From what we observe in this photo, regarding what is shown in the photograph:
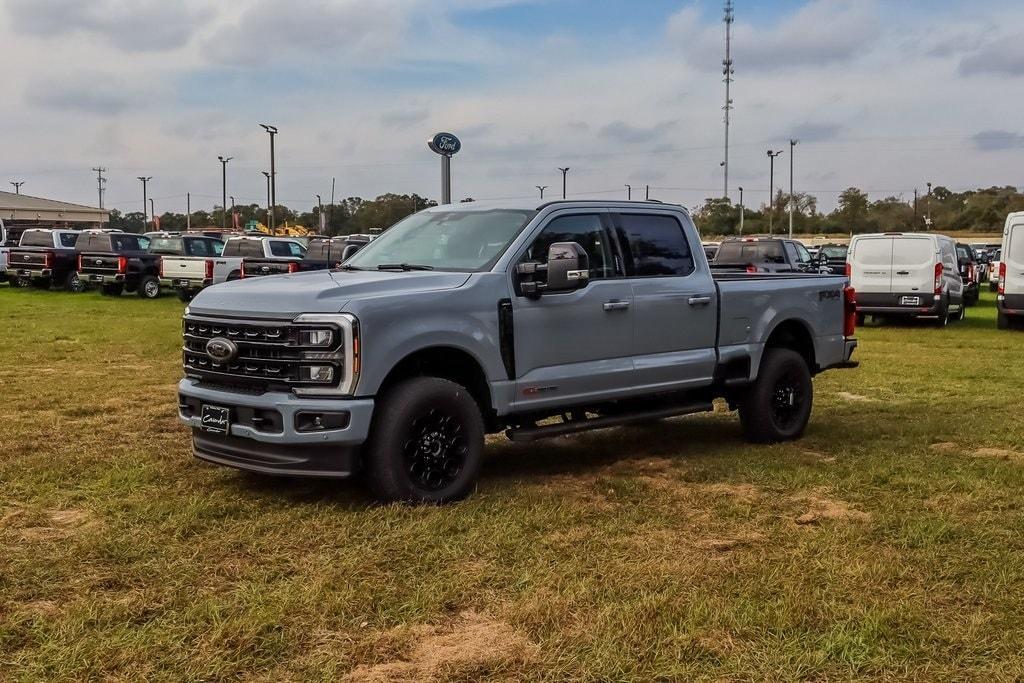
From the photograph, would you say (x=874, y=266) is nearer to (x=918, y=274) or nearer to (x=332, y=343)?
(x=918, y=274)

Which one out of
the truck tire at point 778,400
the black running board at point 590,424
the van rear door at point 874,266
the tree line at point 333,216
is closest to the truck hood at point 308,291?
the black running board at point 590,424

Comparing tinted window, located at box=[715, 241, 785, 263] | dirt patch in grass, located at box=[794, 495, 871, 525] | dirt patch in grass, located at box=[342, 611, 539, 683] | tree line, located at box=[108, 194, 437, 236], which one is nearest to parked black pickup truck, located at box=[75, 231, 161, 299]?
tinted window, located at box=[715, 241, 785, 263]

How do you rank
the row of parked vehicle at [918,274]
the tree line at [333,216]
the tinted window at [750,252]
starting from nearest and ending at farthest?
the row of parked vehicle at [918,274], the tinted window at [750,252], the tree line at [333,216]

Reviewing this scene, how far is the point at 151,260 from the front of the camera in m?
26.6

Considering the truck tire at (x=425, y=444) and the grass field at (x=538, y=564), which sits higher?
the truck tire at (x=425, y=444)

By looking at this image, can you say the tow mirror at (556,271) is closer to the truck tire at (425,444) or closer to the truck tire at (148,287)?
the truck tire at (425,444)

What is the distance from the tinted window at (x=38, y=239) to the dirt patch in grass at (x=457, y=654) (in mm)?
28893

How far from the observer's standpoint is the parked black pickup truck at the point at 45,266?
89.6ft

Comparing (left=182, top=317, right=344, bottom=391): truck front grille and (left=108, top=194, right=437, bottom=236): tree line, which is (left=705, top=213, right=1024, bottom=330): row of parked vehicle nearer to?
(left=182, top=317, right=344, bottom=391): truck front grille

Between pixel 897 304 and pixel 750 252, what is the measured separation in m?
3.52

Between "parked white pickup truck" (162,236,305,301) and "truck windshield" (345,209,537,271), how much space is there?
54.7 ft

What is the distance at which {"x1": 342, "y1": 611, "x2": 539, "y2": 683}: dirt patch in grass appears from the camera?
372 centimetres

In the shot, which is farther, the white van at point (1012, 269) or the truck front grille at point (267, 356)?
the white van at point (1012, 269)

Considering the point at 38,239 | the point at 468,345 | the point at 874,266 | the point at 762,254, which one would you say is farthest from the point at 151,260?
the point at 468,345
